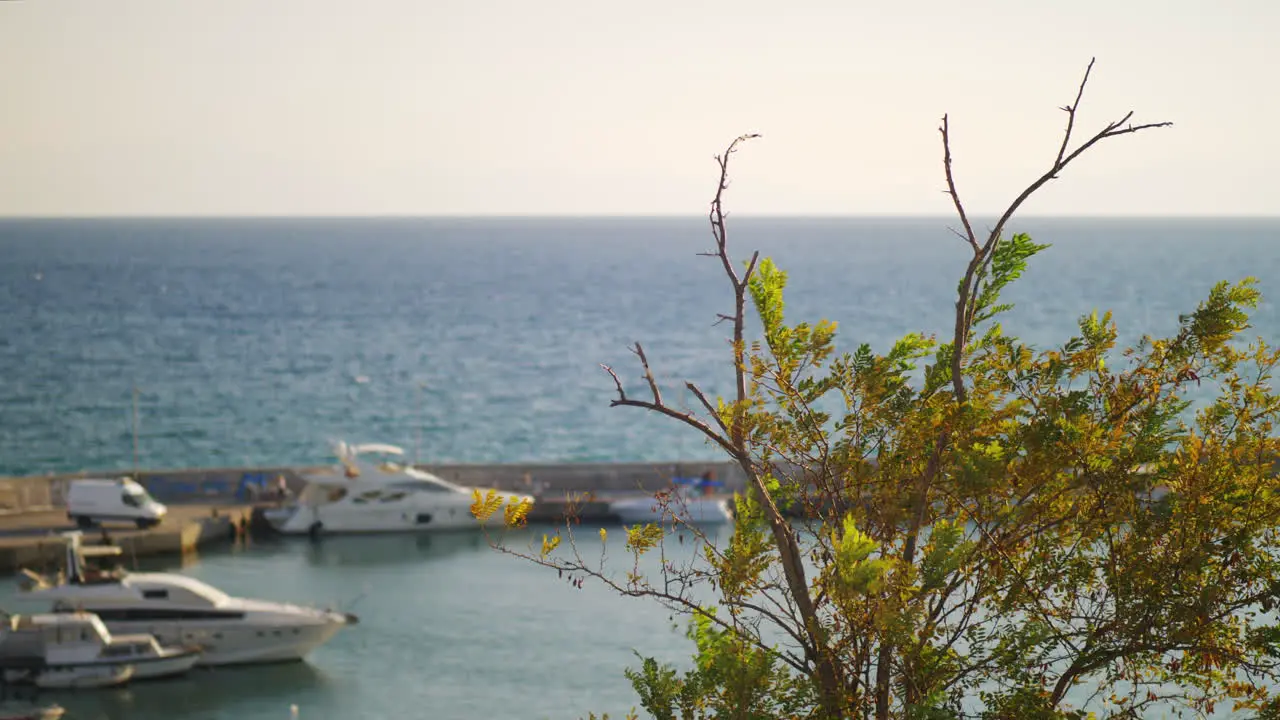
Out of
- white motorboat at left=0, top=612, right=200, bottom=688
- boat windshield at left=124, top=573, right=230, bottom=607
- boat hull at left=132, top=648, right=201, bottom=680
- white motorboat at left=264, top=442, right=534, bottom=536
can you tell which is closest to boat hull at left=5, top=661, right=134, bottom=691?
white motorboat at left=0, top=612, right=200, bottom=688

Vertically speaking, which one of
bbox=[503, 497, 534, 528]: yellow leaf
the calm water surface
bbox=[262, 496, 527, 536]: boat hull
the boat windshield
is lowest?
the calm water surface

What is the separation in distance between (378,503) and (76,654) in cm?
1699

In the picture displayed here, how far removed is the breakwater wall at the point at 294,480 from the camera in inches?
1871

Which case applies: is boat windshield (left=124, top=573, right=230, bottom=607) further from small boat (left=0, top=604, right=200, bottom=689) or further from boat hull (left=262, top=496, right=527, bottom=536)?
boat hull (left=262, top=496, right=527, bottom=536)

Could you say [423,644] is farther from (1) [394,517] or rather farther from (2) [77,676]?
(1) [394,517]

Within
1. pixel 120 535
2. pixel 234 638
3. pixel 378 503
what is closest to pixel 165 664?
pixel 234 638

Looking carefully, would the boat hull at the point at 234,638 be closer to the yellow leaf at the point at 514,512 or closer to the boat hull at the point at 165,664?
the boat hull at the point at 165,664

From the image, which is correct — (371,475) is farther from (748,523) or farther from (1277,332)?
(1277,332)

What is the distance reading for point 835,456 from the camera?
884cm

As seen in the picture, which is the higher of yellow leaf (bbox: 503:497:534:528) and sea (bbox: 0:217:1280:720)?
yellow leaf (bbox: 503:497:534:528)

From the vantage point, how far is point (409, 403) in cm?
8794

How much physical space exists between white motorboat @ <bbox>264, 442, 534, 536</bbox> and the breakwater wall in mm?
2418

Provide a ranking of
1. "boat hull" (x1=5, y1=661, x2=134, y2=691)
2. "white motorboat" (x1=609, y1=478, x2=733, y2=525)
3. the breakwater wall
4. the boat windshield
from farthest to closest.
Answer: the breakwater wall < "white motorboat" (x1=609, y1=478, x2=733, y2=525) < the boat windshield < "boat hull" (x1=5, y1=661, x2=134, y2=691)

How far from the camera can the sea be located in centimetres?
3231
